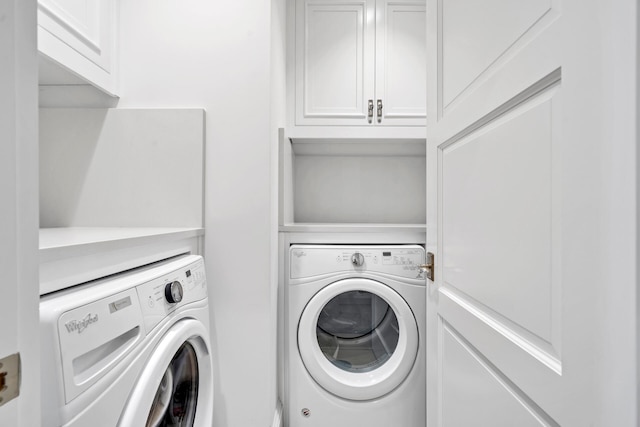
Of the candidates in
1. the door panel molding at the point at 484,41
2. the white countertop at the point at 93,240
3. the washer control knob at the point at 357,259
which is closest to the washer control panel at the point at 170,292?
the white countertop at the point at 93,240

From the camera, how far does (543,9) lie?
0.46 metres

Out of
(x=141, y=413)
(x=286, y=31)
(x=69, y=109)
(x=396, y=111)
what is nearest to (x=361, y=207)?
(x=396, y=111)

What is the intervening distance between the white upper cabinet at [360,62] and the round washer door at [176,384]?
1.25 metres

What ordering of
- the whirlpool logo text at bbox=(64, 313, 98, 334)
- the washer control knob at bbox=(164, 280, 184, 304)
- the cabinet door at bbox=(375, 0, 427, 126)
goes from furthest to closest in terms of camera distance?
1. the cabinet door at bbox=(375, 0, 427, 126)
2. the washer control knob at bbox=(164, 280, 184, 304)
3. the whirlpool logo text at bbox=(64, 313, 98, 334)

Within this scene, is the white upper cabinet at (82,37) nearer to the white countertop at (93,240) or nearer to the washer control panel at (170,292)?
the white countertop at (93,240)

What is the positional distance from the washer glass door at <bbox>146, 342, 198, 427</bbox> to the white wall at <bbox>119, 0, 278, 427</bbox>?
0.70 feet

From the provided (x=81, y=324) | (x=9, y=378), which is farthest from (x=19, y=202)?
(x=81, y=324)

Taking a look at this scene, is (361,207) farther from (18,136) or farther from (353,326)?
(18,136)

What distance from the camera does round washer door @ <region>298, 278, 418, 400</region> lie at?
4.56 ft

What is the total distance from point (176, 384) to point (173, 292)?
292 mm

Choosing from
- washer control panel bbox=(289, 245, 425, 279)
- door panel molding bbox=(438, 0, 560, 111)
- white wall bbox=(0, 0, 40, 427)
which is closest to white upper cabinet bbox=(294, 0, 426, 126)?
washer control panel bbox=(289, 245, 425, 279)

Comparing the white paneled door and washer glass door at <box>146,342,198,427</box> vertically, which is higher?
the white paneled door

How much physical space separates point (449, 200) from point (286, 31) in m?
1.42

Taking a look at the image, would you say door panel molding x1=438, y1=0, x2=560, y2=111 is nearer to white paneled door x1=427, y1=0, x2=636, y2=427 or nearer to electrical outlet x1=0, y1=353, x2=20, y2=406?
white paneled door x1=427, y1=0, x2=636, y2=427
